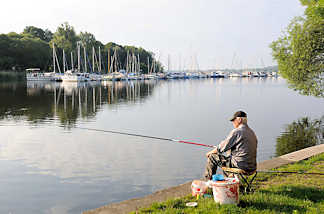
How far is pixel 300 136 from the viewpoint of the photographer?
694 inches

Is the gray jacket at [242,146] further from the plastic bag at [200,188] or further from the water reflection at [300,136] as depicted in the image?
the water reflection at [300,136]

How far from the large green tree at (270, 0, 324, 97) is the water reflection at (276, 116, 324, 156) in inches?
126

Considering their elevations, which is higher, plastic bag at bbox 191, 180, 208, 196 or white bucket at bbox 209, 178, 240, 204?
white bucket at bbox 209, 178, 240, 204

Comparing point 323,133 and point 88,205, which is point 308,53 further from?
point 88,205

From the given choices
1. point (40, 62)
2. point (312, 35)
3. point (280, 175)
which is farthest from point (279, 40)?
point (40, 62)

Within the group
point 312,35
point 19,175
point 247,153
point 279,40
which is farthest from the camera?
point 279,40

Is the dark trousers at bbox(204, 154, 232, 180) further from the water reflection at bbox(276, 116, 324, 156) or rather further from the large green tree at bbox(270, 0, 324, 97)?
the large green tree at bbox(270, 0, 324, 97)

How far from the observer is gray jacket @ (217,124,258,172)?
21.1ft

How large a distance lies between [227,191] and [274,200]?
1093mm

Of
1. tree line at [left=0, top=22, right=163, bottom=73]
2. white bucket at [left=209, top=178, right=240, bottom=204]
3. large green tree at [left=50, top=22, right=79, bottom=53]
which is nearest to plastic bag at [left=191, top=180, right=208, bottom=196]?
white bucket at [left=209, top=178, right=240, bottom=204]

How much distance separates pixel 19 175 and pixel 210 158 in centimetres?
687

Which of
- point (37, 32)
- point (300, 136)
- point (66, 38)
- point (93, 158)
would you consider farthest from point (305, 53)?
point (37, 32)

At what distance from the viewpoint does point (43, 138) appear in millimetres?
16875

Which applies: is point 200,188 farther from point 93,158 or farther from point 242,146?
point 93,158
